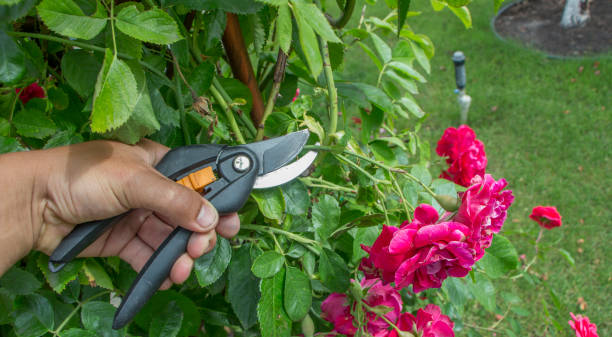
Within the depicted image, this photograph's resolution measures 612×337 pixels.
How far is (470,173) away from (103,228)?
82cm

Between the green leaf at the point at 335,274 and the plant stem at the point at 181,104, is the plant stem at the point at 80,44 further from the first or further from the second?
the green leaf at the point at 335,274

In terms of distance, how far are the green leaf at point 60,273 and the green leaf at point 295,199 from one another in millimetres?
347

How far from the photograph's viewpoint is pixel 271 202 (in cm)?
78

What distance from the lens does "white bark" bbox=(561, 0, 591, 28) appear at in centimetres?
474

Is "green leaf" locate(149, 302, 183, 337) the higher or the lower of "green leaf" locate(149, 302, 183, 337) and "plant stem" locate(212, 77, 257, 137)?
the lower

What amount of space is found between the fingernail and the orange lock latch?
67mm

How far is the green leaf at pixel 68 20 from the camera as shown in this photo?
506mm

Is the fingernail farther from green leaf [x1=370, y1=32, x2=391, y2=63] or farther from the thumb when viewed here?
green leaf [x1=370, y1=32, x2=391, y2=63]

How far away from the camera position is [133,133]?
0.63m

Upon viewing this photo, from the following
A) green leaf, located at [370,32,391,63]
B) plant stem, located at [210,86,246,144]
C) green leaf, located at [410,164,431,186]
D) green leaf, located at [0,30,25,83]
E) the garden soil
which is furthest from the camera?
the garden soil

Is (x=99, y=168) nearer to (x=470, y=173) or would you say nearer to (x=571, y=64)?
(x=470, y=173)

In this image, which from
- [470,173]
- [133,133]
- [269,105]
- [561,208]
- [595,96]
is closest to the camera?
[133,133]

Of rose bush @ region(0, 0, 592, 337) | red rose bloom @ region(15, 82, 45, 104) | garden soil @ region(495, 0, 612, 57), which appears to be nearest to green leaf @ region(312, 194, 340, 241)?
rose bush @ region(0, 0, 592, 337)

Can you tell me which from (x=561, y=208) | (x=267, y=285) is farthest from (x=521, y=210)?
(x=267, y=285)
